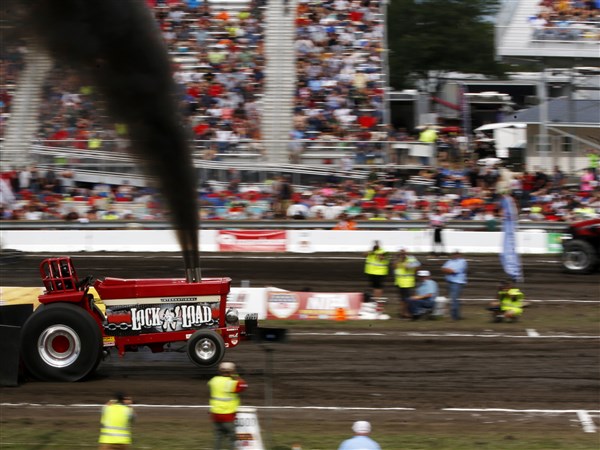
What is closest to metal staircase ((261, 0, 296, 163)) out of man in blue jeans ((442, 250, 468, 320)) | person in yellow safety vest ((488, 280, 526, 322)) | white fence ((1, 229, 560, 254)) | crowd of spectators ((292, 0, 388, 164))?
crowd of spectators ((292, 0, 388, 164))

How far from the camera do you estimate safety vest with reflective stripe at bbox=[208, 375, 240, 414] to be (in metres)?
9.09

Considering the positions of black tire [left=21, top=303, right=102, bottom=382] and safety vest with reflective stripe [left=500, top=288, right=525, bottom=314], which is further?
safety vest with reflective stripe [left=500, top=288, right=525, bottom=314]

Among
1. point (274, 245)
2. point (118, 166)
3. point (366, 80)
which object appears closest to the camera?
point (274, 245)

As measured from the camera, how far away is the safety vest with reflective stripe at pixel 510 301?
53.9ft

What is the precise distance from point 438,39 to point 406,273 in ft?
90.4

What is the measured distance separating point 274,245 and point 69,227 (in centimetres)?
548

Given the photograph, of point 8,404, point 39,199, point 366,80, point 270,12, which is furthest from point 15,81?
point 8,404

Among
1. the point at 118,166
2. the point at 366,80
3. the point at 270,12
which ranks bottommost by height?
the point at 118,166

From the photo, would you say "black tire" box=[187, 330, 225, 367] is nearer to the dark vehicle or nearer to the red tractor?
the red tractor

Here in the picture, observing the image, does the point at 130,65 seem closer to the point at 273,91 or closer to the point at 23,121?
the point at 23,121

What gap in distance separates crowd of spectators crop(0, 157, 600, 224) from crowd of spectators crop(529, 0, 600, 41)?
16.6ft

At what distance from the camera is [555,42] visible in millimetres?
28156

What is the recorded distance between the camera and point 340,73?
2766 cm

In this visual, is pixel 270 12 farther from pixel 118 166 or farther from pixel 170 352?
pixel 170 352
